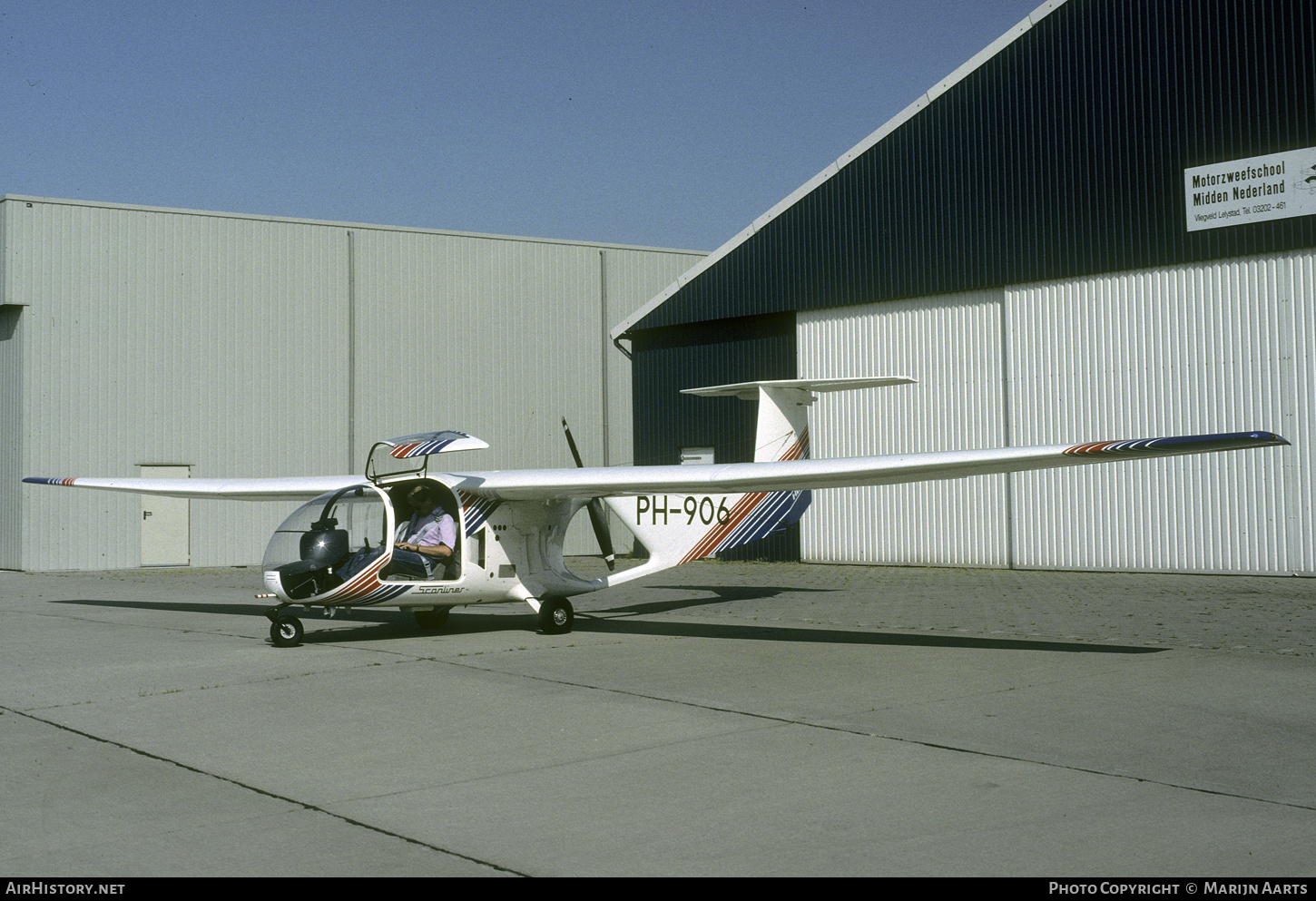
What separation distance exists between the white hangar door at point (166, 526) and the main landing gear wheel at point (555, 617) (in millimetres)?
16373

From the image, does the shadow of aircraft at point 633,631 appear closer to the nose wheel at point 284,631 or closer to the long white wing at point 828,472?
the nose wheel at point 284,631

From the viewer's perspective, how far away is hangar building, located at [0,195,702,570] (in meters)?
25.6

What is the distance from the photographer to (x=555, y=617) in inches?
510

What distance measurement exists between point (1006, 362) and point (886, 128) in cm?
508

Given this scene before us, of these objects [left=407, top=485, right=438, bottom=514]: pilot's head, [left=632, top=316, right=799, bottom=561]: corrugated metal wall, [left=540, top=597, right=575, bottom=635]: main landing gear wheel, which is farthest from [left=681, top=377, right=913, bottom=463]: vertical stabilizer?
[left=632, top=316, right=799, bottom=561]: corrugated metal wall

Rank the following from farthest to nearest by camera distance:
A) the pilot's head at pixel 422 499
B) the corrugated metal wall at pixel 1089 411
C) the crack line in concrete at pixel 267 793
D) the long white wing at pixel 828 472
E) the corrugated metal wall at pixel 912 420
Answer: the corrugated metal wall at pixel 912 420, the corrugated metal wall at pixel 1089 411, the pilot's head at pixel 422 499, the long white wing at pixel 828 472, the crack line in concrete at pixel 267 793

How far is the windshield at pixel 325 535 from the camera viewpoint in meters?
11.6

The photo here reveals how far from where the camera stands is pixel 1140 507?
64.6 feet

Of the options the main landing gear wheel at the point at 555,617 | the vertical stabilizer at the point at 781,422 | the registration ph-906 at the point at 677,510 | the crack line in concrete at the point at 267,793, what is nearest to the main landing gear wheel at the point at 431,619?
the main landing gear wheel at the point at 555,617

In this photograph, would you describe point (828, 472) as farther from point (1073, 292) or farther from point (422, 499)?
point (1073, 292)

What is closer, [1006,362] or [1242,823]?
[1242,823]

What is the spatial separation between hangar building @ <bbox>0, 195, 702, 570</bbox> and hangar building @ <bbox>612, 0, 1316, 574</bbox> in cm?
700

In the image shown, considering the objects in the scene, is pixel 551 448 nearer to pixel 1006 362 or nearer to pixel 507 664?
pixel 1006 362

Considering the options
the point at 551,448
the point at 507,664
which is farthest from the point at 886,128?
the point at 507,664
